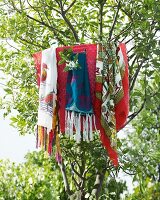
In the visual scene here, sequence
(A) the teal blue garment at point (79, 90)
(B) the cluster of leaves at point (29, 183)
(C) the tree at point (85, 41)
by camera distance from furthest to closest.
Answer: (B) the cluster of leaves at point (29, 183)
(C) the tree at point (85, 41)
(A) the teal blue garment at point (79, 90)

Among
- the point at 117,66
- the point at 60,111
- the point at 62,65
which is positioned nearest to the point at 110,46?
the point at 117,66

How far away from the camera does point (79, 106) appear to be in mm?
2998

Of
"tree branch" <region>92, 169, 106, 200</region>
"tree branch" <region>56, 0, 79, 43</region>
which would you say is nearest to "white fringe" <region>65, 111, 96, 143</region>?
"tree branch" <region>92, 169, 106, 200</region>

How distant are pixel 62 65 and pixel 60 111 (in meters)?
0.31

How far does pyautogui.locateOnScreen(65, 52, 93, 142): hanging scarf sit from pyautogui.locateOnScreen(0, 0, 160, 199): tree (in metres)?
0.36

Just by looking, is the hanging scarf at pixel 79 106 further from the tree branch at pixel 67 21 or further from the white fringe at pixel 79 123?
the tree branch at pixel 67 21

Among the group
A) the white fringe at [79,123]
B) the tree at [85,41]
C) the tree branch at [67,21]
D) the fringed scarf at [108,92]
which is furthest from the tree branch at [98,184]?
the tree branch at [67,21]

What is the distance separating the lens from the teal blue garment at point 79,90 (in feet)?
9.85

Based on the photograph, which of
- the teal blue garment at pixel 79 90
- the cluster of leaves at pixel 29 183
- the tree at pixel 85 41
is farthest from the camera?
the cluster of leaves at pixel 29 183

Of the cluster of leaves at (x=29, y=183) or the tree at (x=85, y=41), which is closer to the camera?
the tree at (x=85, y=41)

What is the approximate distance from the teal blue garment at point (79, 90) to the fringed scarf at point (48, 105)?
102 millimetres

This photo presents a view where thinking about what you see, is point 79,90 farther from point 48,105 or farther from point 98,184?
point 98,184

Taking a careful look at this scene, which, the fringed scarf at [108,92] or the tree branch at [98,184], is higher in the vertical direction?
the fringed scarf at [108,92]

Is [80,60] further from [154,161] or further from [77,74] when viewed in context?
[154,161]
